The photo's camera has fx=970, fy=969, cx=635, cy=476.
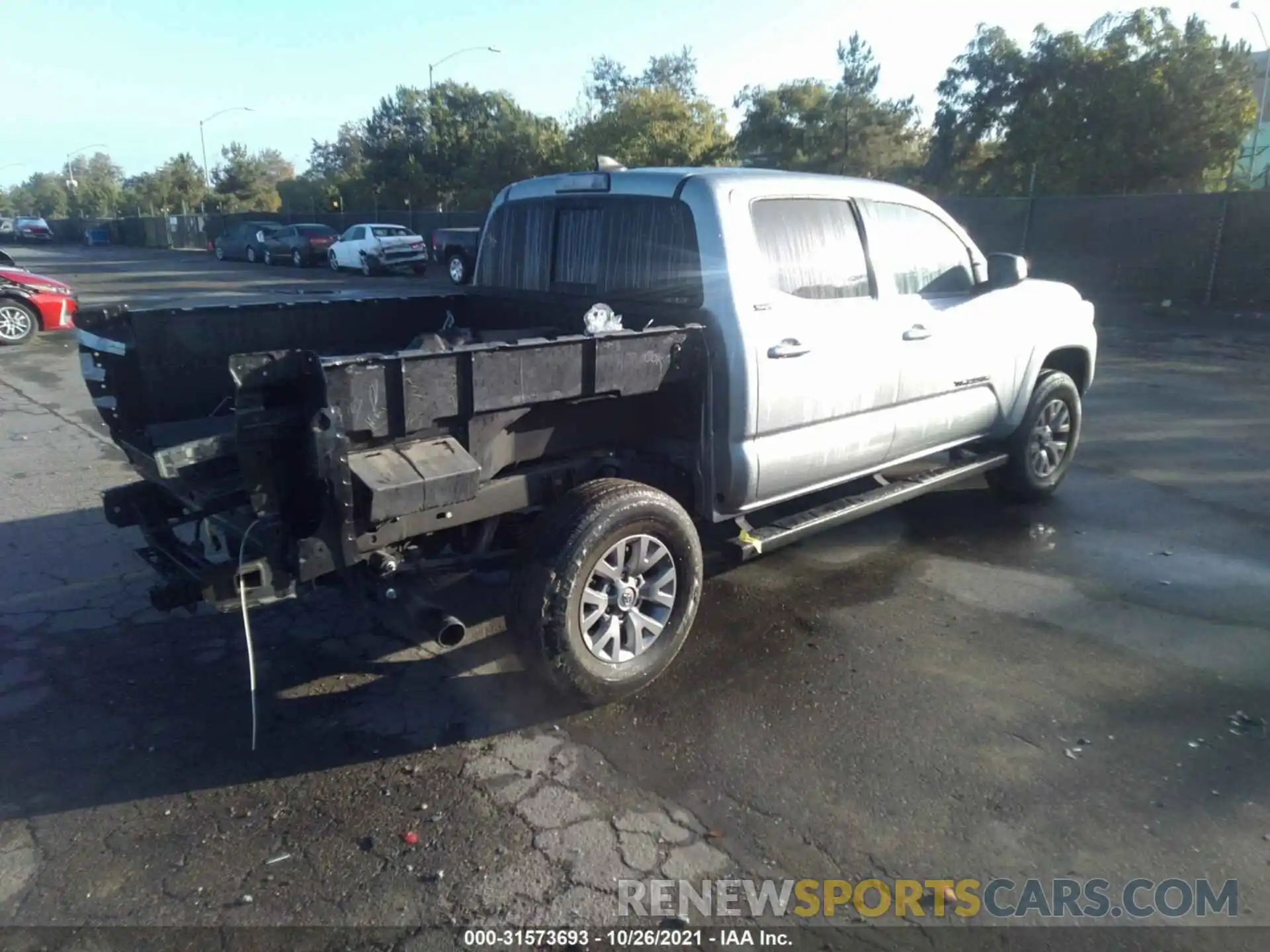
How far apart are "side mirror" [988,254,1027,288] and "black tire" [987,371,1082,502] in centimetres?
96

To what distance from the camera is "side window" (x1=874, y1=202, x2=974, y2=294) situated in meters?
5.30

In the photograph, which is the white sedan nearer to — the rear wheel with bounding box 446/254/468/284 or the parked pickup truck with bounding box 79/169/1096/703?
the rear wheel with bounding box 446/254/468/284

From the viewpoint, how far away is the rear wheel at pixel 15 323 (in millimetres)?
14508

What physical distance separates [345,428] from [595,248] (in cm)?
208

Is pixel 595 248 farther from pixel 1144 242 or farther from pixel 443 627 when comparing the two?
pixel 1144 242

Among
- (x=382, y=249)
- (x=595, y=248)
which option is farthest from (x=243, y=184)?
(x=595, y=248)

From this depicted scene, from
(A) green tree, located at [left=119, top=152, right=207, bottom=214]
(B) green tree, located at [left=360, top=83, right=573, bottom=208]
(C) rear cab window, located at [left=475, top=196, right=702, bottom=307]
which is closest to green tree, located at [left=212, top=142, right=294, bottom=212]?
(A) green tree, located at [left=119, top=152, right=207, bottom=214]

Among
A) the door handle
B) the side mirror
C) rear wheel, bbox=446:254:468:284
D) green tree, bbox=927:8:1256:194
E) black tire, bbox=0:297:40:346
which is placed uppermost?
green tree, bbox=927:8:1256:194

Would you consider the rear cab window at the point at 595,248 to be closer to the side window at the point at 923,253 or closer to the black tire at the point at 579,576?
the black tire at the point at 579,576

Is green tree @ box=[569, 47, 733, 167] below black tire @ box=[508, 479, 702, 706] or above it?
above

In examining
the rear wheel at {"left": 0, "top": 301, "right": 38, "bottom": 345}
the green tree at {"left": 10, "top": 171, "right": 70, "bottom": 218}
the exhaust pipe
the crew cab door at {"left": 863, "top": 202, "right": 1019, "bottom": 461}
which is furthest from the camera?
the green tree at {"left": 10, "top": 171, "right": 70, "bottom": 218}

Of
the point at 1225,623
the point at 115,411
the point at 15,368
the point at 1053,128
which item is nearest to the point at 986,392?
the point at 1225,623

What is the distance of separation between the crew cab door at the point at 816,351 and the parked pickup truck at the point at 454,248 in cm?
2084

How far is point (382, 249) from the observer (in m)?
28.3
